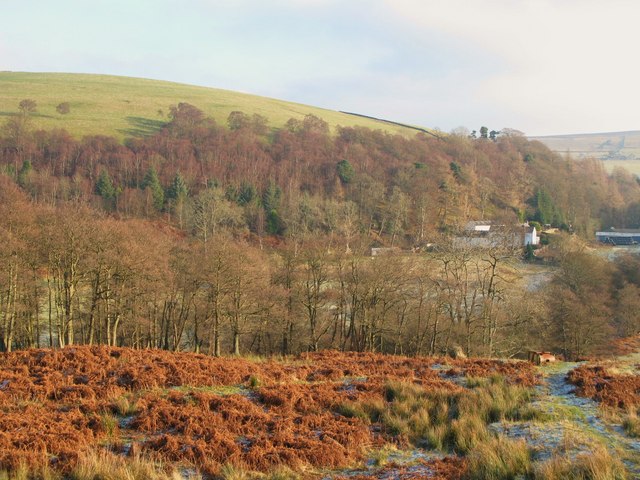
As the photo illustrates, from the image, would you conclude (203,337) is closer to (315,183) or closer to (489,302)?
(489,302)

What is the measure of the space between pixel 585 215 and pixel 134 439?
130497 millimetres

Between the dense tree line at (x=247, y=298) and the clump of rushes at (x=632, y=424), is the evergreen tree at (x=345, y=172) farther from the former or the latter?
the clump of rushes at (x=632, y=424)

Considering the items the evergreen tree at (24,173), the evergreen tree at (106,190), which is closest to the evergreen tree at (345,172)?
the evergreen tree at (106,190)

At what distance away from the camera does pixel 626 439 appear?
989cm

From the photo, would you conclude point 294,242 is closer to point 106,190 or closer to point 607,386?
point 106,190

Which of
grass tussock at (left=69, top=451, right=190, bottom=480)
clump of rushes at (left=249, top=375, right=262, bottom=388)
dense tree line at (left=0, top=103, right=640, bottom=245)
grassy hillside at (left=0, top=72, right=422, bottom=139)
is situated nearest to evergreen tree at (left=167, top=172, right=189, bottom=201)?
dense tree line at (left=0, top=103, right=640, bottom=245)

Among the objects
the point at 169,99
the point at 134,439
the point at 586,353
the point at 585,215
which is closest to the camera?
the point at 134,439

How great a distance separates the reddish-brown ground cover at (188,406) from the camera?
937 centimetres

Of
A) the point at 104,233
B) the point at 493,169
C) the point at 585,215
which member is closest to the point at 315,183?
the point at 493,169

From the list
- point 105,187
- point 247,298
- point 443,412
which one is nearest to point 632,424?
point 443,412

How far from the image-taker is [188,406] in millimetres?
11984

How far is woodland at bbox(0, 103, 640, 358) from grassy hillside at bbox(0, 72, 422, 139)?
797 centimetres

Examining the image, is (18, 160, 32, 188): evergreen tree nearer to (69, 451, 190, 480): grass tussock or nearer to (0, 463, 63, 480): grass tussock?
(0, 463, 63, 480): grass tussock

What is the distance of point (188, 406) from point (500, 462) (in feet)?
24.0
